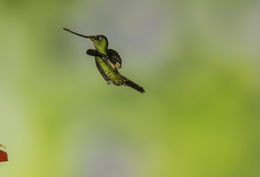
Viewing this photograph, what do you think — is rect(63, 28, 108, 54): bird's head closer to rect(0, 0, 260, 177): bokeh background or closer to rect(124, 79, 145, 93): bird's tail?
→ rect(0, 0, 260, 177): bokeh background

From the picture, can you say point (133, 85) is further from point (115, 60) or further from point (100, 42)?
point (100, 42)

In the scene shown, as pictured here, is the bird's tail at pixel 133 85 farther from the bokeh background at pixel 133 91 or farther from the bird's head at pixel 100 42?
the bird's head at pixel 100 42

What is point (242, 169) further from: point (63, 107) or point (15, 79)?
point (15, 79)

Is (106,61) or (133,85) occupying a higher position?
(106,61)

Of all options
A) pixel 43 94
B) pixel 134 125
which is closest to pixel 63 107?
pixel 43 94

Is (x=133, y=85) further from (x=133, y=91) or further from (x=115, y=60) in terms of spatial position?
(x=115, y=60)

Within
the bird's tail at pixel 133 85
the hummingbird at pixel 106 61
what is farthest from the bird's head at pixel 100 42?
the bird's tail at pixel 133 85

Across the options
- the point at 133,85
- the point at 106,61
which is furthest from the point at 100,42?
the point at 133,85

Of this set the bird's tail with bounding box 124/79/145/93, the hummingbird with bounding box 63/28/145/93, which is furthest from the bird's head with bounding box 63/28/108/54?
Answer: the bird's tail with bounding box 124/79/145/93
